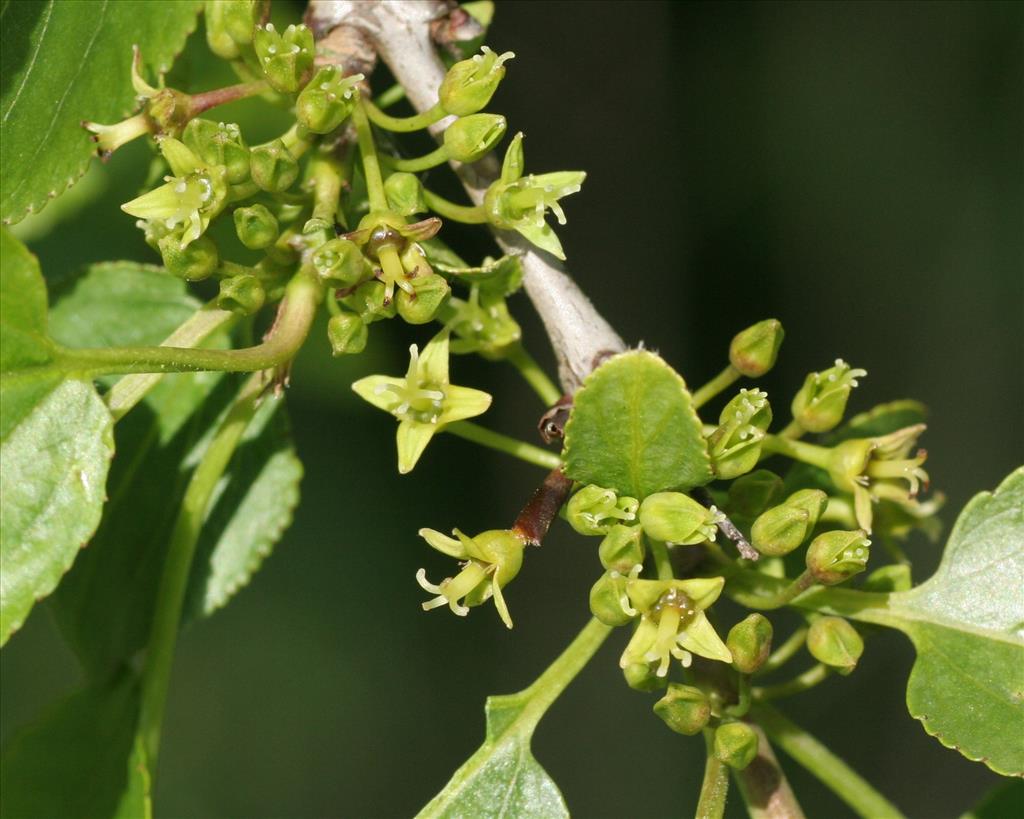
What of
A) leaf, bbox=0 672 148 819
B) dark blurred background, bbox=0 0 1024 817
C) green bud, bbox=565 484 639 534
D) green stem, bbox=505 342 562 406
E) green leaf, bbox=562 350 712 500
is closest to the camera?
green leaf, bbox=562 350 712 500

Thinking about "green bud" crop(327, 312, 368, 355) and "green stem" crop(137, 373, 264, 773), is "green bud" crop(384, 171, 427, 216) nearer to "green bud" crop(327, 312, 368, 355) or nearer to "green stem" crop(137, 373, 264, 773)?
"green bud" crop(327, 312, 368, 355)

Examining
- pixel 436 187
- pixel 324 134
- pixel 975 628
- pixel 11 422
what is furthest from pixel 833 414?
pixel 436 187

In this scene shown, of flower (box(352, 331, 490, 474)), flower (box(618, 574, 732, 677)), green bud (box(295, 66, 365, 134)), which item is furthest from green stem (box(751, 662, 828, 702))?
green bud (box(295, 66, 365, 134))

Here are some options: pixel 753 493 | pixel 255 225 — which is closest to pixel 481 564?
pixel 753 493

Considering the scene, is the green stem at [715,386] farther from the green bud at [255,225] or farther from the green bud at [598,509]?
the green bud at [255,225]

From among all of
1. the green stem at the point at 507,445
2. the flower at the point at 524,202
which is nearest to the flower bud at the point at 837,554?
the green stem at the point at 507,445

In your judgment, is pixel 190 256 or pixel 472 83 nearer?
pixel 190 256

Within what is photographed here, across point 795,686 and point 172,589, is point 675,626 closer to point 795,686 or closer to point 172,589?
point 795,686

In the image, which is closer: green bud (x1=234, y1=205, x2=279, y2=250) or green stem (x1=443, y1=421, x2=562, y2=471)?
green bud (x1=234, y1=205, x2=279, y2=250)
